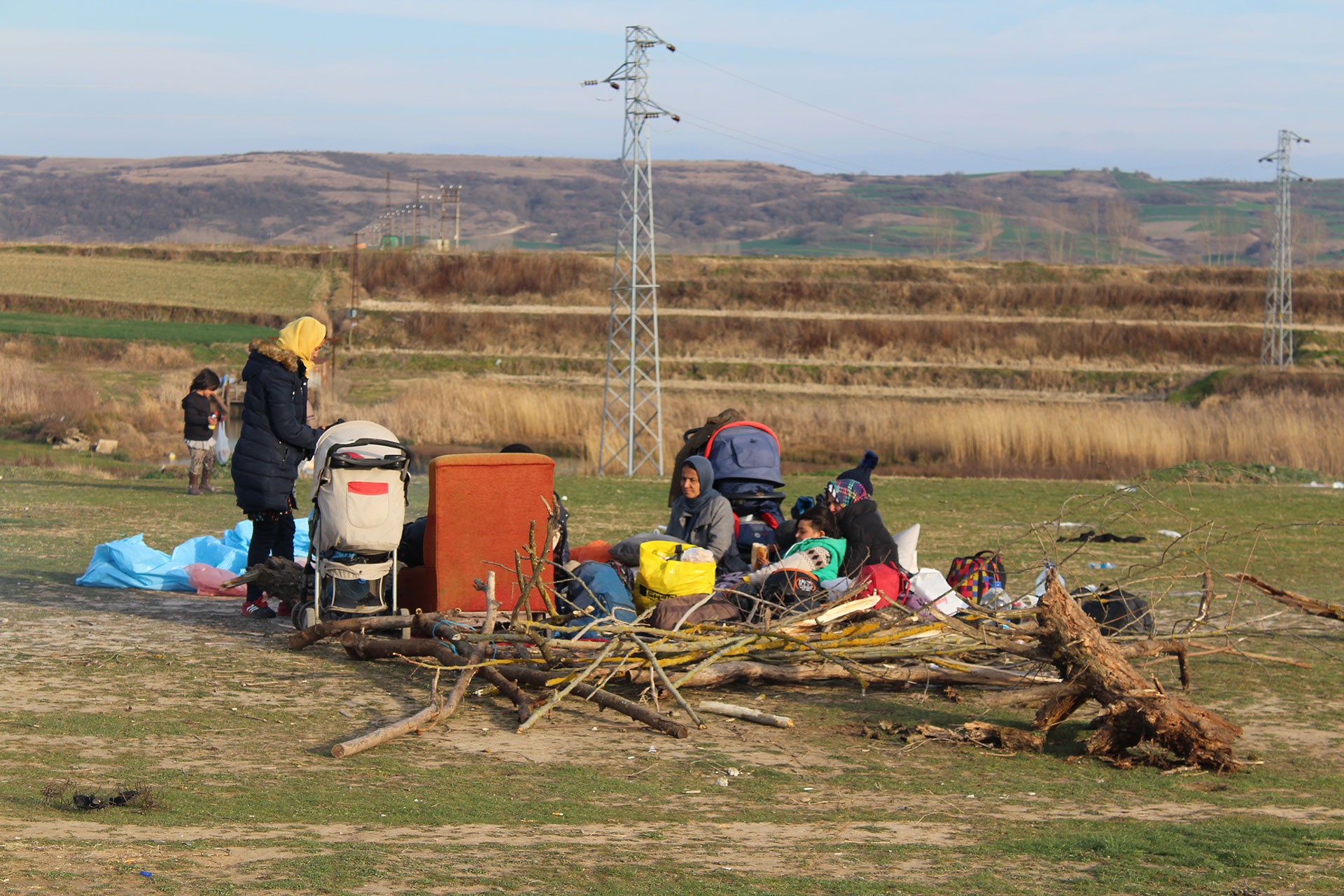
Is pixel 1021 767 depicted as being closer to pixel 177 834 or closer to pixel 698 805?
pixel 698 805

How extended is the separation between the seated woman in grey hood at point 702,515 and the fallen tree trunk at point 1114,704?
101 inches

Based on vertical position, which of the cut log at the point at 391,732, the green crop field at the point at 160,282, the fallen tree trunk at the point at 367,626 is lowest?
the cut log at the point at 391,732

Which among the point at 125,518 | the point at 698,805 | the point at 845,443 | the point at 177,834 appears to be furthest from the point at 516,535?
the point at 845,443

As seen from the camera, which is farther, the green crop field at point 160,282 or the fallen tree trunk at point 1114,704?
the green crop field at point 160,282

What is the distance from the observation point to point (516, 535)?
8141 mm

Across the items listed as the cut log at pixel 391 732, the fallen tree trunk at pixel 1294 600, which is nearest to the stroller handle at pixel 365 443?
the cut log at pixel 391 732

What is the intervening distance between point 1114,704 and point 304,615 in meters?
4.60

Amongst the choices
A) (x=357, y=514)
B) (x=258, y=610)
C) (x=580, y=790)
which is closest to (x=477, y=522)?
(x=357, y=514)

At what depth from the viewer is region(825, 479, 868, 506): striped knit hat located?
28.3 ft

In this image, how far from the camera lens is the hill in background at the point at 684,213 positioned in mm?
147250

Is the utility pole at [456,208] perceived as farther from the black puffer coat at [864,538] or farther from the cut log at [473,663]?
the cut log at [473,663]

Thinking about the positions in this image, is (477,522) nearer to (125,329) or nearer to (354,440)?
(354,440)

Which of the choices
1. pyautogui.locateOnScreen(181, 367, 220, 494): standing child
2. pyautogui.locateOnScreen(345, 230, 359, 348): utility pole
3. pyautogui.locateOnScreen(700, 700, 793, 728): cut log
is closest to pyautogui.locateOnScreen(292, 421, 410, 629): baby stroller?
pyautogui.locateOnScreen(700, 700, 793, 728): cut log

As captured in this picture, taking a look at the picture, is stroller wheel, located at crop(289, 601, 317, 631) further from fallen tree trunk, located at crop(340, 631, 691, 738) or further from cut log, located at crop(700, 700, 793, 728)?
cut log, located at crop(700, 700, 793, 728)
